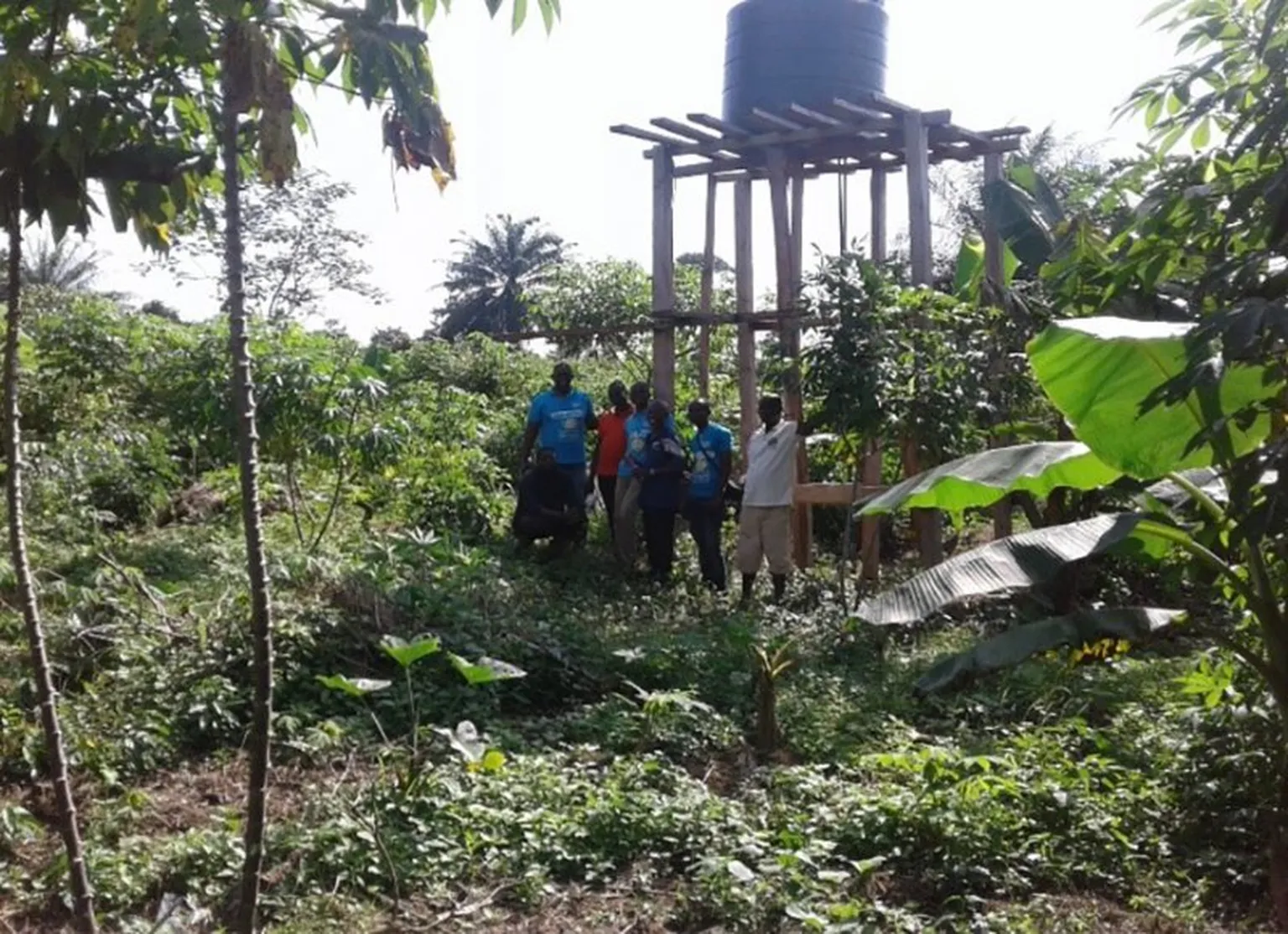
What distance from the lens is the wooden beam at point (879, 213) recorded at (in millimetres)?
12539

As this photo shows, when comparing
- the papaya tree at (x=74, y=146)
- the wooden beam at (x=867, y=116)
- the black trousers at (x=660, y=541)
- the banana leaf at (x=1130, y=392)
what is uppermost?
the wooden beam at (x=867, y=116)

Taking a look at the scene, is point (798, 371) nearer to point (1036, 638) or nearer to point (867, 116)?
point (867, 116)

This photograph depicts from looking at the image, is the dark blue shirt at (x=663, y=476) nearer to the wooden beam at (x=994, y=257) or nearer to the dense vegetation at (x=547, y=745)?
the dense vegetation at (x=547, y=745)

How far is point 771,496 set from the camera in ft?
33.7

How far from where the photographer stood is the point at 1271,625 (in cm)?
468

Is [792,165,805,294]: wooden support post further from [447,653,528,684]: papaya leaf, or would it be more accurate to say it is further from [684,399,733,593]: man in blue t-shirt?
[447,653,528,684]: papaya leaf

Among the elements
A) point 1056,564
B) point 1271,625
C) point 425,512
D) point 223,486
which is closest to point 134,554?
point 223,486

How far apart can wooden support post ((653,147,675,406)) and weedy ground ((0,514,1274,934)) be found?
4.21 m

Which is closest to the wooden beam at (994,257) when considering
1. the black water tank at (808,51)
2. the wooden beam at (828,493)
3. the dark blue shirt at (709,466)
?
the black water tank at (808,51)

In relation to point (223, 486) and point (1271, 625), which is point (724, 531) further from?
point (1271, 625)

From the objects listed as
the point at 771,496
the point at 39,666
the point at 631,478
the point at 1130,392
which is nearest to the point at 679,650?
the point at 771,496

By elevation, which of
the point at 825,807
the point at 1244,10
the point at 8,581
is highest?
the point at 1244,10

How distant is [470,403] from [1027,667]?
22.7 feet

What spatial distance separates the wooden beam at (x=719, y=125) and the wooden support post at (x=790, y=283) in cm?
29
